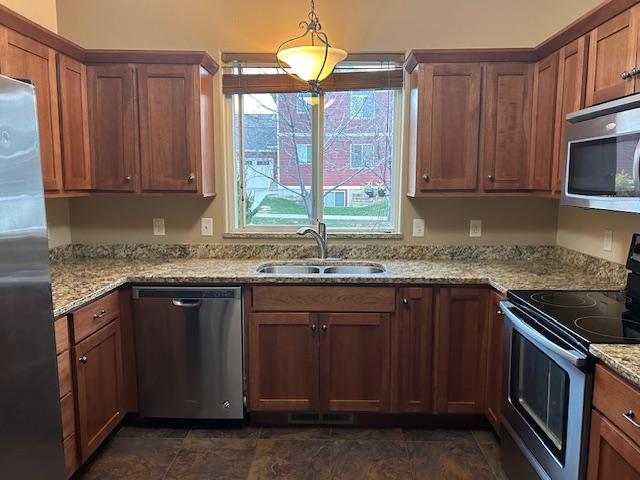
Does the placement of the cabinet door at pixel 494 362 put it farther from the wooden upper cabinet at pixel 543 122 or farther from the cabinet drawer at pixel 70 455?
the cabinet drawer at pixel 70 455

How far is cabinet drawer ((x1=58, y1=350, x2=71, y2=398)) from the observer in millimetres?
1985

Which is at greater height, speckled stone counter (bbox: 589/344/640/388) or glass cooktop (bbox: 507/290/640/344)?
glass cooktop (bbox: 507/290/640/344)

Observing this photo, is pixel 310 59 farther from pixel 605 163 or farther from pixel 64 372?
pixel 64 372

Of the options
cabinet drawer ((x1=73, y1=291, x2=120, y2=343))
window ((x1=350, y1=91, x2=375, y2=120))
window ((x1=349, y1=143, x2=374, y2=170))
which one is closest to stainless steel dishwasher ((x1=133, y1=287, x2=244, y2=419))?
cabinet drawer ((x1=73, y1=291, x2=120, y2=343))

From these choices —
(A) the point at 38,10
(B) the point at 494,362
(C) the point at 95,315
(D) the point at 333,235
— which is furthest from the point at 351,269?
(A) the point at 38,10

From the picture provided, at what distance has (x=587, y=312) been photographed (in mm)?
1869

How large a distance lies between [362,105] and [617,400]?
2274 mm

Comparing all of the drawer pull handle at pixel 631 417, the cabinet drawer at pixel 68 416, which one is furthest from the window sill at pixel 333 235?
the drawer pull handle at pixel 631 417

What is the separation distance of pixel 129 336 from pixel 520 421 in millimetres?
1998

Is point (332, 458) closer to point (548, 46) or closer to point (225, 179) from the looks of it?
point (225, 179)

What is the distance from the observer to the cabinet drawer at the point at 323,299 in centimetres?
255

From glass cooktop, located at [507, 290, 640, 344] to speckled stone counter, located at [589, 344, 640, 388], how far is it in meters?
0.05

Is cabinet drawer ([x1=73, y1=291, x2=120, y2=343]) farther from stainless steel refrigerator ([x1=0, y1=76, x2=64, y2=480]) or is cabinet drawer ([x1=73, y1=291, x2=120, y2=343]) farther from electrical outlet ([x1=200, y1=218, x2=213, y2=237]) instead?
electrical outlet ([x1=200, y1=218, x2=213, y2=237])

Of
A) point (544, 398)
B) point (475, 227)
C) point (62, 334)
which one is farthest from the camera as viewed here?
point (475, 227)
